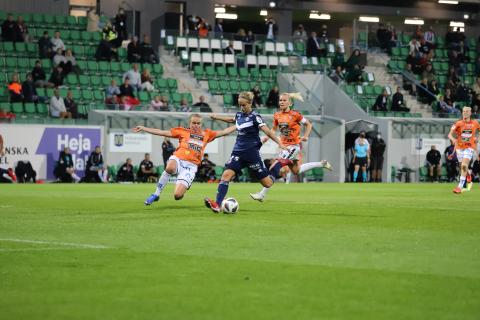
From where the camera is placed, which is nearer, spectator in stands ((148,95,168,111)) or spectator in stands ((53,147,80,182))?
spectator in stands ((53,147,80,182))

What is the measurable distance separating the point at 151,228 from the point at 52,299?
6.13 metres

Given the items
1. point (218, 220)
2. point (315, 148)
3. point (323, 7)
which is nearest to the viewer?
point (218, 220)

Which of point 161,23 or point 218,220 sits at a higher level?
point 161,23

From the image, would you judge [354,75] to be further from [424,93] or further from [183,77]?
[183,77]

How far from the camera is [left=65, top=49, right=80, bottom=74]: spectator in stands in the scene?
4007 cm

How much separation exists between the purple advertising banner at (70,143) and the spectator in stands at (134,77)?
3.41m

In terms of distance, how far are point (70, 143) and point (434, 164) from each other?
16272mm

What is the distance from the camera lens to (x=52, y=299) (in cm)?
811

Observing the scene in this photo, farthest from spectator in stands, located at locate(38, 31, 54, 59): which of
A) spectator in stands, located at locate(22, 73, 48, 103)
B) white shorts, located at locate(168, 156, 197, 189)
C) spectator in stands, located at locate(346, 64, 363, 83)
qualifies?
white shorts, located at locate(168, 156, 197, 189)

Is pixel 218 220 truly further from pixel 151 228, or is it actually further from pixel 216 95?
pixel 216 95

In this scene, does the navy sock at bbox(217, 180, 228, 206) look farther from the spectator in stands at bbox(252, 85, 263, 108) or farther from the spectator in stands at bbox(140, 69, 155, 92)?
the spectator in stands at bbox(252, 85, 263, 108)

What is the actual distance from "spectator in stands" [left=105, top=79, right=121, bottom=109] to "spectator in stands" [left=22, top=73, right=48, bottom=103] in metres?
2.51

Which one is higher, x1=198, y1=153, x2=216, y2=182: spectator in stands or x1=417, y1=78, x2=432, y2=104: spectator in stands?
x1=417, y1=78, x2=432, y2=104: spectator in stands

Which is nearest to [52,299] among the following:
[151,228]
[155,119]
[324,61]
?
[151,228]
